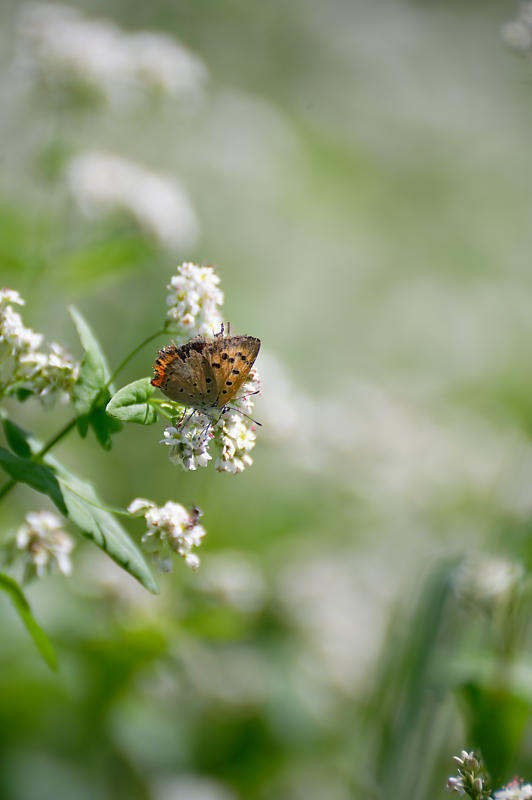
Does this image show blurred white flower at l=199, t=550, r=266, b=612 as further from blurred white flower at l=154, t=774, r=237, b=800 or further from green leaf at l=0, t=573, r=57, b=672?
green leaf at l=0, t=573, r=57, b=672

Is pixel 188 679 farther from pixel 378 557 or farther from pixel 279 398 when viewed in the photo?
pixel 378 557

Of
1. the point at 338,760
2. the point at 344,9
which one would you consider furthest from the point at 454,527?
the point at 344,9

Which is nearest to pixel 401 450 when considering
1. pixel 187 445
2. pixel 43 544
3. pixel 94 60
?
pixel 94 60

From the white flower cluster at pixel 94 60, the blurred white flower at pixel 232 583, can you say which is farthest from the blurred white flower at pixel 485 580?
the white flower cluster at pixel 94 60

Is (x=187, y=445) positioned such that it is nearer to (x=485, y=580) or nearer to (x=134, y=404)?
(x=134, y=404)

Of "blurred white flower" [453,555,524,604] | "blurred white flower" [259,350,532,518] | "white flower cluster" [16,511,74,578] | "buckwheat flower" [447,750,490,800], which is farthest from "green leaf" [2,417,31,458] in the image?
"blurred white flower" [259,350,532,518]

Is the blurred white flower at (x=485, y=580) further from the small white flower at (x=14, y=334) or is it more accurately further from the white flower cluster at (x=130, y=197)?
the white flower cluster at (x=130, y=197)
